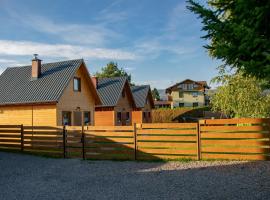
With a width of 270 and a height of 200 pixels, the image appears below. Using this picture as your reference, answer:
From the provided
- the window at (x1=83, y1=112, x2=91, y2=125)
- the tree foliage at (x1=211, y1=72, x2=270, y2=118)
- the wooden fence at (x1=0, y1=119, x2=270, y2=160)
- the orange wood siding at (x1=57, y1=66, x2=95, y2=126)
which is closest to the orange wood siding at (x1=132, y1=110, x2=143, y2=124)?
the orange wood siding at (x1=57, y1=66, x2=95, y2=126)

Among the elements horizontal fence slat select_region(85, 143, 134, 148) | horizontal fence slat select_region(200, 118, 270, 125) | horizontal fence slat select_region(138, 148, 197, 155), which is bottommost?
horizontal fence slat select_region(138, 148, 197, 155)

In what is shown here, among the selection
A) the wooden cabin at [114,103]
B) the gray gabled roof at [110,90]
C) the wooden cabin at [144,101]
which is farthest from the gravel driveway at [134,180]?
the wooden cabin at [144,101]

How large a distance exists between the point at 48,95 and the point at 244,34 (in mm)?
18765

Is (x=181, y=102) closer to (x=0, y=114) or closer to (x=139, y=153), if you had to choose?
(x=0, y=114)

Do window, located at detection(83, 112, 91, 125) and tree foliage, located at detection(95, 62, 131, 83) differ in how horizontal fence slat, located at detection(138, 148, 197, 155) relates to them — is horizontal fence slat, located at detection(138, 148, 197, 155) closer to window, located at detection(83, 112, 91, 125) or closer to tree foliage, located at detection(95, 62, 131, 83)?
window, located at detection(83, 112, 91, 125)

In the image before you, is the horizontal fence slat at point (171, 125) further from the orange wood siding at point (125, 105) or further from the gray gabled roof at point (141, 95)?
the gray gabled roof at point (141, 95)

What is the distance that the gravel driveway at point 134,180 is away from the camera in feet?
28.4

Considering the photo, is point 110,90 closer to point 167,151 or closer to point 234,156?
point 167,151

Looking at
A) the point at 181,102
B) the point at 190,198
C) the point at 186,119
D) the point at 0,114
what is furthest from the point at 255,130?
the point at 181,102

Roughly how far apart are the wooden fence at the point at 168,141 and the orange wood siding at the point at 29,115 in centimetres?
745

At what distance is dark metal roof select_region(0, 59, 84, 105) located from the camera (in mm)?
24141

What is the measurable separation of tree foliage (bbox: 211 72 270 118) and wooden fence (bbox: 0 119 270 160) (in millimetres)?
9399

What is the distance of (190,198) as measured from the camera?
8.09 metres

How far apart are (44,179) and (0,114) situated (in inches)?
646
